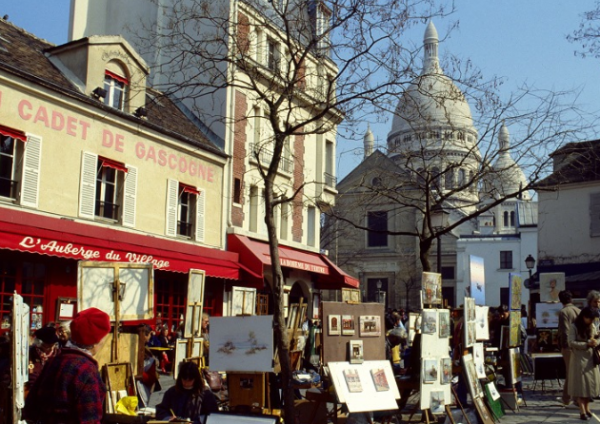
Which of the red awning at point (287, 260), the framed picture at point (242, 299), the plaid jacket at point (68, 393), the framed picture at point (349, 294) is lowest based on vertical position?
the plaid jacket at point (68, 393)

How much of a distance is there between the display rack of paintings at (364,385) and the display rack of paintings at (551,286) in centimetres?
882

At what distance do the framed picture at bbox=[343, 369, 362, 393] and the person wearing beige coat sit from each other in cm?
379

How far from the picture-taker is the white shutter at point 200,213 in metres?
21.8

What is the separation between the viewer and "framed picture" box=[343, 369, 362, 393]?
26.5 ft

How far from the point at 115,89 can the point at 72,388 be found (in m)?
16.8

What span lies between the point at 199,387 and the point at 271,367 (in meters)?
1.44

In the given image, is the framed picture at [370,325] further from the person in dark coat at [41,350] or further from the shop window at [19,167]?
the shop window at [19,167]

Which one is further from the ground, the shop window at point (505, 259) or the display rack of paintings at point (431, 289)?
the shop window at point (505, 259)

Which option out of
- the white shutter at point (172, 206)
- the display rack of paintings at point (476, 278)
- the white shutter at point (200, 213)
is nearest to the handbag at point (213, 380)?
the display rack of paintings at point (476, 278)

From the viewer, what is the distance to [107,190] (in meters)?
19.0

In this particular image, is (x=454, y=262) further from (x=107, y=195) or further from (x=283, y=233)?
(x=107, y=195)

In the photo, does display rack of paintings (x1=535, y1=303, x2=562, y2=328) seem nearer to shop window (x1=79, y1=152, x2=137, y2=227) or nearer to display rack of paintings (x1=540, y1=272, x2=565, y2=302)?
display rack of paintings (x1=540, y1=272, x2=565, y2=302)

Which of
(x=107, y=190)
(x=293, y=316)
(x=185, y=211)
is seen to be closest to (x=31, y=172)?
(x=107, y=190)

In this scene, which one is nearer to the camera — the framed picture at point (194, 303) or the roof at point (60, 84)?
the framed picture at point (194, 303)
